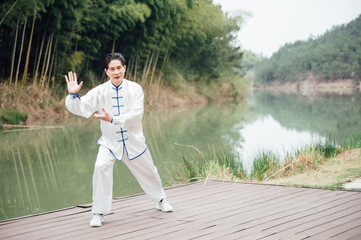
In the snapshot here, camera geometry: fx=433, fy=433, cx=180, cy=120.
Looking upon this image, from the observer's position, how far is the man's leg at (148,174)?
381 cm

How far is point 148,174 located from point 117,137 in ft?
1.47

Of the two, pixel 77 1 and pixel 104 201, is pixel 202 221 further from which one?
pixel 77 1

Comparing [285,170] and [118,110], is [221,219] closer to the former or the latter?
[118,110]

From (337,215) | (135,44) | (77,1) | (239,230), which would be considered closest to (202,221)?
(239,230)

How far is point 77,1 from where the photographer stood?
15102 mm

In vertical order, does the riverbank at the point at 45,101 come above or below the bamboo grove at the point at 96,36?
below

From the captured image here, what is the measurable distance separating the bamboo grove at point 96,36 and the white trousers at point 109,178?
34.5ft

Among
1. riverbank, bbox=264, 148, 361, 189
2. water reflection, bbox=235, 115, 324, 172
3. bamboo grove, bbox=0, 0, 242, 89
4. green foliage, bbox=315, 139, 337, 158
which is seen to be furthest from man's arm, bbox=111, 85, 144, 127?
bamboo grove, bbox=0, 0, 242, 89

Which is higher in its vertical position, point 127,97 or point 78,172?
point 127,97

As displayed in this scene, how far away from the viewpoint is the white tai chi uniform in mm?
3584

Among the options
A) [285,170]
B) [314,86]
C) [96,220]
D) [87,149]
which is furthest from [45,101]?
[314,86]

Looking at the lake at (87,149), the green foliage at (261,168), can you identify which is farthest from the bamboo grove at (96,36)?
the green foliage at (261,168)

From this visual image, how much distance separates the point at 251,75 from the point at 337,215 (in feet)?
309

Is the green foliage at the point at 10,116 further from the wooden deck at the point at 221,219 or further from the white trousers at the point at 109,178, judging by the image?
the white trousers at the point at 109,178
